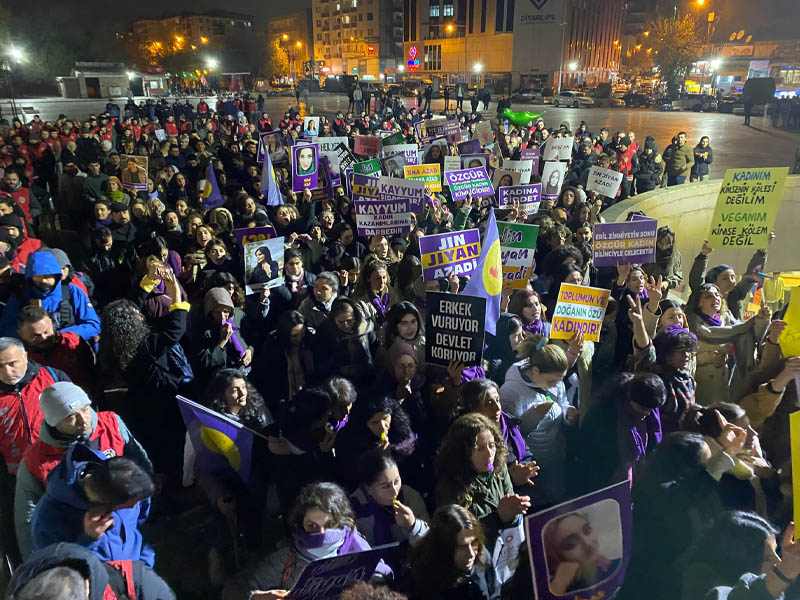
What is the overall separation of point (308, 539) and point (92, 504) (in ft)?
3.08

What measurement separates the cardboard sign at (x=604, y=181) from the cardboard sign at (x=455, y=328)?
674 centimetres

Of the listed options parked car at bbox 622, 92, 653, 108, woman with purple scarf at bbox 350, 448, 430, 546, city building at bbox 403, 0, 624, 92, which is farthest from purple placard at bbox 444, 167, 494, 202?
city building at bbox 403, 0, 624, 92

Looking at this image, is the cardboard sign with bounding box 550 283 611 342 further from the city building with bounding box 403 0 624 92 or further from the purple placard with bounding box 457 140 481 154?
the city building with bounding box 403 0 624 92

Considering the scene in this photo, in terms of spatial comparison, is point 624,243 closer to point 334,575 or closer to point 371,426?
point 371,426

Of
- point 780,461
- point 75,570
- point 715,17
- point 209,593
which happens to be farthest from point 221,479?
point 715,17

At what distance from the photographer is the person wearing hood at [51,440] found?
2697 millimetres

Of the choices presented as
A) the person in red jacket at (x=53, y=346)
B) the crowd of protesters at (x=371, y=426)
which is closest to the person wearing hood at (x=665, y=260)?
the crowd of protesters at (x=371, y=426)

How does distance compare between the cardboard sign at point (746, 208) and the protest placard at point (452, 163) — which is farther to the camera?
the protest placard at point (452, 163)

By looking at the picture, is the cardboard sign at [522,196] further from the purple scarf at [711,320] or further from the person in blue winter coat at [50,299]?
the person in blue winter coat at [50,299]

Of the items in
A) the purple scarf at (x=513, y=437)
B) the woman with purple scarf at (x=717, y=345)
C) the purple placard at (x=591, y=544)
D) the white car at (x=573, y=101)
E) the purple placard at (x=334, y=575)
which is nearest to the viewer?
the purple placard at (x=334, y=575)

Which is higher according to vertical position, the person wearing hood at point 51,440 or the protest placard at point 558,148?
the protest placard at point 558,148

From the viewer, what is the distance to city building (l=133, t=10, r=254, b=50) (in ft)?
420

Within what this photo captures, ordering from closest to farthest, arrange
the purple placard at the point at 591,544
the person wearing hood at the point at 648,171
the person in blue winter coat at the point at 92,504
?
the purple placard at the point at 591,544, the person in blue winter coat at the point at 92,504, the person wearing hood at the point at 648,171

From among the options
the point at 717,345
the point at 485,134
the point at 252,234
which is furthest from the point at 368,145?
the point at 717,345
